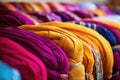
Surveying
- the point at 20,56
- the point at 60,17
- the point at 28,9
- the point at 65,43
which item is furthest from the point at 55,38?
the point at 28,9

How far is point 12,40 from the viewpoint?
1.58 feet

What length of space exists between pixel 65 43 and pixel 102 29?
0.20 m

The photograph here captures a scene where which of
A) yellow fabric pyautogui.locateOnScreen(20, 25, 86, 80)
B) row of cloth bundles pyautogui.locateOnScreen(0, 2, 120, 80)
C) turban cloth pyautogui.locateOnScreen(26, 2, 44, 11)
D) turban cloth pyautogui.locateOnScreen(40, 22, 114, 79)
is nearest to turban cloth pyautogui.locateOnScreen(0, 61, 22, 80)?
row of cloth bundles pyautogui.locateOnScreen(0, 2, 120, 80)

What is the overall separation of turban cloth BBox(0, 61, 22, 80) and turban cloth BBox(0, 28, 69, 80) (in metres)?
0.08

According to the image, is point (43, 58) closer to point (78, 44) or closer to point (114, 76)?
point (78, 44)

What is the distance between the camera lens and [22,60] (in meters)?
0.41

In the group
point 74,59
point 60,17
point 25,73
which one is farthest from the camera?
point 60,17

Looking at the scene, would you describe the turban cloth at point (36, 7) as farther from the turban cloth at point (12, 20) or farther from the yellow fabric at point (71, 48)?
the yellow fabric at point (71, 48)

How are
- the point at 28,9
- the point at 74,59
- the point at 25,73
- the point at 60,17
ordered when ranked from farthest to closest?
the point at 28,9
the point at 60,17
the point at 74,59
the point at 25,73

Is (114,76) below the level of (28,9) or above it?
below

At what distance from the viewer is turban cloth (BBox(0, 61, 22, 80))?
38 cm

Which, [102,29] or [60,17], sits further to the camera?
[60,17]

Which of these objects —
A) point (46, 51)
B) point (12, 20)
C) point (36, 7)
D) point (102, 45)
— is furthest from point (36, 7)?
point (46, 51)

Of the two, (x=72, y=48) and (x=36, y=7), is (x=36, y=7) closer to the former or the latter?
(x=36, y=7)
